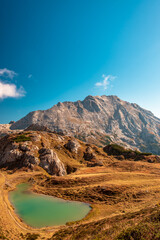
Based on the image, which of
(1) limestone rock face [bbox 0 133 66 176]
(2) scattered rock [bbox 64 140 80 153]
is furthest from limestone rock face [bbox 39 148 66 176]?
(2) scattered rock [bbox 64 140 80 153]

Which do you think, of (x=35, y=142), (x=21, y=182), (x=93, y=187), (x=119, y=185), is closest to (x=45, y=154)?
(x=35, y=142)

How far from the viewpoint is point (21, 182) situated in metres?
71.4

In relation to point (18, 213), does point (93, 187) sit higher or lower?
lower

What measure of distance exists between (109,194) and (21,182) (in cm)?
4793

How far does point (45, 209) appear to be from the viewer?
133ft

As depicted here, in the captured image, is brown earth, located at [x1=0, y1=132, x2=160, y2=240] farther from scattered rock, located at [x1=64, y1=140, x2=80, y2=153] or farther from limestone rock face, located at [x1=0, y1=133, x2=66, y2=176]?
scattered rock, located at [x1=64, y1=140, x2=80, y2=153]

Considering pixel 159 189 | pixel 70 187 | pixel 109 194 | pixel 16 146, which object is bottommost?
pixel 159 189

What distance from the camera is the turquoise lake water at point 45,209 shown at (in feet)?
111

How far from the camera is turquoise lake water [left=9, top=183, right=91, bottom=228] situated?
33719 millimetres

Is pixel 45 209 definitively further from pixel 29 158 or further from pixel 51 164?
pixel 29 158

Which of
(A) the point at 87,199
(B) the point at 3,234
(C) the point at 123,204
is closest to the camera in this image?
(B) the point at 3,234

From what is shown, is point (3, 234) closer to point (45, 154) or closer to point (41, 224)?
point (41, 224)

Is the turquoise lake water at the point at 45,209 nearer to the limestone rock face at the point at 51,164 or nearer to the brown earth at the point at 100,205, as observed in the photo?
the brown earth at the point at 100,205

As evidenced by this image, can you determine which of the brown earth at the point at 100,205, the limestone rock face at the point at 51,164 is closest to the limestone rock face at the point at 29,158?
the limestone rock face at the point at 51,164
